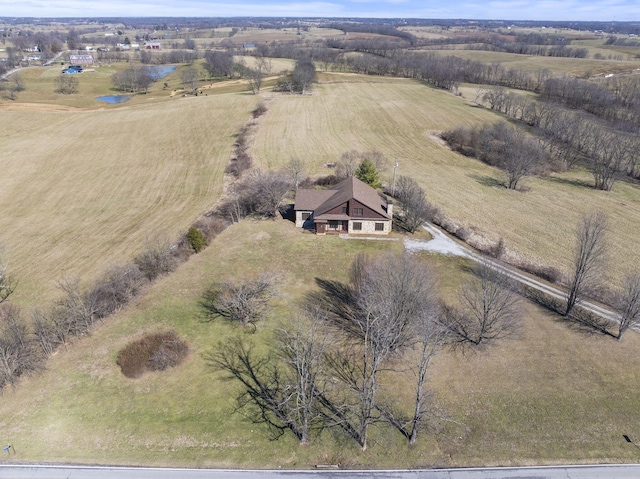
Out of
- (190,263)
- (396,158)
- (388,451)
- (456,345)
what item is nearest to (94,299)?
(190,263)

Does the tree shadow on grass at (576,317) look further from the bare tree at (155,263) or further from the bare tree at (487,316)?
the bare tree at (155,263)

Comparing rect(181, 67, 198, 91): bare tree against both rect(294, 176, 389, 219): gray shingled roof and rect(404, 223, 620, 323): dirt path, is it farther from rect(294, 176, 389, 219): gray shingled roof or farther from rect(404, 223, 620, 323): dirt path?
rect(404, 223, 620, 323): dirt path

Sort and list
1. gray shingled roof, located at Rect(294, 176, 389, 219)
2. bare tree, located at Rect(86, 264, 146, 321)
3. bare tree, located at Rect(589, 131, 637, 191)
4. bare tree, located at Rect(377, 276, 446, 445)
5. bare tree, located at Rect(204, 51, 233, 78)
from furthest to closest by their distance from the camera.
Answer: bare tree, located at Rect(204, 51, 233, 78) < bare tree, located at Rect(589, 131, 637, 191) < gray shingled roof, located at Rect(294, 176, 389, 219) < bare tree, located at Rect(86, 264, 146, 321) < bare tree, located at Rect(377, 276, 446, 445)

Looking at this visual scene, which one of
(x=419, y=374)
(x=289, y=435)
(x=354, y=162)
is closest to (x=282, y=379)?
(x=289, y=435)

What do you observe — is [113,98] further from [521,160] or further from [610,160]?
[610,160]

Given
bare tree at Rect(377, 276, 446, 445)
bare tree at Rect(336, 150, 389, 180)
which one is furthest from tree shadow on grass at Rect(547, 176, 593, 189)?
bare tree at Rect(377, 276, 446, 445)
